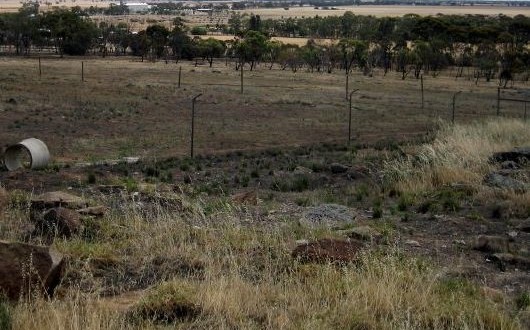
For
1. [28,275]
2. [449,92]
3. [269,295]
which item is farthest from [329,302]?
[449,92]

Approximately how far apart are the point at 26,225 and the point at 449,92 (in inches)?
1961

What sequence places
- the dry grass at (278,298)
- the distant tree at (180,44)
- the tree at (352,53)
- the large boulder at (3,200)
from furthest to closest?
the distant tree at (180,44), the tree at (352,53), the large boulder at (3,200), the dry grass at (278,298)

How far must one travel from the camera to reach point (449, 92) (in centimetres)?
5566

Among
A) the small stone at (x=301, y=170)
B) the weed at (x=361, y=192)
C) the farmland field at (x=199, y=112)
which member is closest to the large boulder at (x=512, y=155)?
the weed at (x=361, y=192)

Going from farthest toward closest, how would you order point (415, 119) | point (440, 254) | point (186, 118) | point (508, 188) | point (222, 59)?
point (222, 59) → point (415, 119) → point (186, 118) → point (508, 188) → point (440, 254)

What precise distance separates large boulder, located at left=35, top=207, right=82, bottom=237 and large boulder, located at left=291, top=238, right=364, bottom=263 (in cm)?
317

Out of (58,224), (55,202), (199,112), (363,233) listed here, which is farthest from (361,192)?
(199,112)

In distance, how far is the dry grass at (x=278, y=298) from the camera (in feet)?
19.5

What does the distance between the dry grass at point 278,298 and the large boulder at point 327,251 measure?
0.17 m

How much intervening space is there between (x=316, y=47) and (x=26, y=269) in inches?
3473

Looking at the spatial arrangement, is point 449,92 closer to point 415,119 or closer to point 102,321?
point 415,119

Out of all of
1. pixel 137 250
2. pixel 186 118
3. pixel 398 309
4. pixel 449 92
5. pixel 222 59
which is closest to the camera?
pixel 398 309

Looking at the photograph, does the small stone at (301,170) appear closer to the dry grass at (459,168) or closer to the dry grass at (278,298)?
the dry grass at (459,168)

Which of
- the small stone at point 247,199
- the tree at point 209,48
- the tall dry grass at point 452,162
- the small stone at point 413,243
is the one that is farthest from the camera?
the tree at point 209,48
